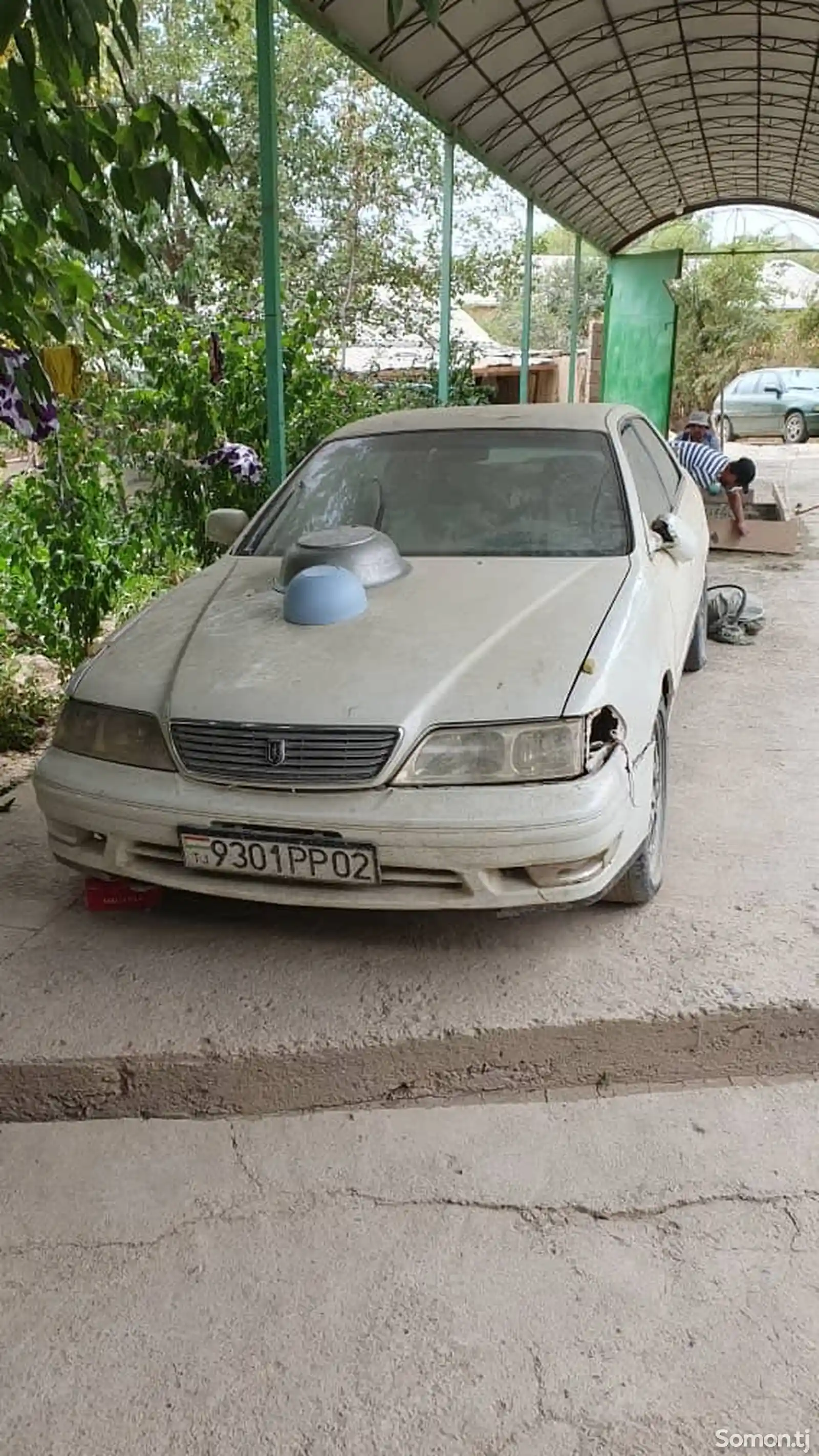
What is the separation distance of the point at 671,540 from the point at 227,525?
170 cm

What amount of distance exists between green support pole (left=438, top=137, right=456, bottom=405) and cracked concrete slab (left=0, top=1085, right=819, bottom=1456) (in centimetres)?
707

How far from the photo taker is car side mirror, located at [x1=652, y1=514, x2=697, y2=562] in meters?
3.83

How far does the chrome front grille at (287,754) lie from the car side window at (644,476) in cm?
173

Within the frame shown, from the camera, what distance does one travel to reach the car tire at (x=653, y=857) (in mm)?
3143

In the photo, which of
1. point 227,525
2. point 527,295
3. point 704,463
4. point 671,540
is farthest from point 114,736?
point 527,295

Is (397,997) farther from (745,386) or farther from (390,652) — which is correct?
(745,386)

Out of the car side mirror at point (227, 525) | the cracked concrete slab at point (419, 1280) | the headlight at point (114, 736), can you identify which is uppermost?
the car side mirror at point (227, 525)

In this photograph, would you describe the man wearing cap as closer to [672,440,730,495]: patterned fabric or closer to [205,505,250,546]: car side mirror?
[672,440,730,495]: patterned fabric

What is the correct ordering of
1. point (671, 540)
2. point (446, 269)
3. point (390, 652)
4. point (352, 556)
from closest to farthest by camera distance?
point (390, 652)
point (352, 556)
point (671, 540)
point (446, 269)

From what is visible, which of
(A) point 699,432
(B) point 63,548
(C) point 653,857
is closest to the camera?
(C) point 653,857

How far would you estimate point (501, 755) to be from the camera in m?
2.72

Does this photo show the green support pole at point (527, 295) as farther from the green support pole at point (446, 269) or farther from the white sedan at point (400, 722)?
the white sedan at point (400, 722)

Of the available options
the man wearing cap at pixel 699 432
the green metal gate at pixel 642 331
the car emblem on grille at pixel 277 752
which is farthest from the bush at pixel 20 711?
the green metal gate at pixel 642 331

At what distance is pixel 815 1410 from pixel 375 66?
7512mm
